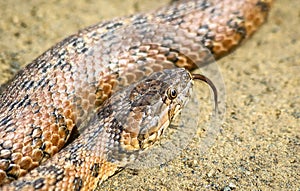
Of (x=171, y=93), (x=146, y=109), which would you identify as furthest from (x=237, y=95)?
(x=146, y=109)

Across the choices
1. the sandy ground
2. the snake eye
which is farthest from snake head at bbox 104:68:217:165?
the sandy ground

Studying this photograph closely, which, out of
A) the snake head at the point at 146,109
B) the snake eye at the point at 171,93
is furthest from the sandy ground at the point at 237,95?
the snake eye at the point at 171,93

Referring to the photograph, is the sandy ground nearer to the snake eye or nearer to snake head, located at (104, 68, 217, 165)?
snake head, located at (104, 68, 217, 165)

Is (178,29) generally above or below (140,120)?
above

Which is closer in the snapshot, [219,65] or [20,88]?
[20,88]

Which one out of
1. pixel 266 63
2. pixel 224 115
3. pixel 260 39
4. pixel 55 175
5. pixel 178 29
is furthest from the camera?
pixel 260 39

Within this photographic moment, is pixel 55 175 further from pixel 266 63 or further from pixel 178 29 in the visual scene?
pixel 266 63

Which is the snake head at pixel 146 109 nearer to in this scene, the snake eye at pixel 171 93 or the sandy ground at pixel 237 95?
the snake eye at pixel 171 93

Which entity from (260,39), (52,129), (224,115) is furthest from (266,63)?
(52,129)

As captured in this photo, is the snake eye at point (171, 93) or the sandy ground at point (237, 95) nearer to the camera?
the sandy ground at point (237, 95)
